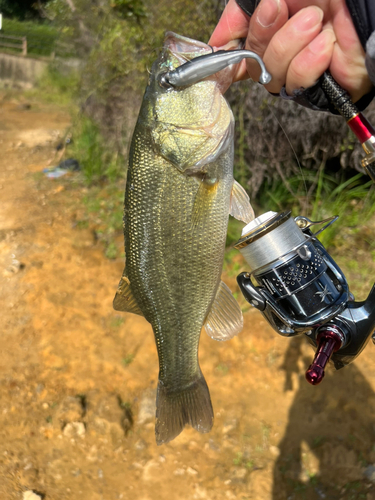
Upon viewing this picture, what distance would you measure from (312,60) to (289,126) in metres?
2.66

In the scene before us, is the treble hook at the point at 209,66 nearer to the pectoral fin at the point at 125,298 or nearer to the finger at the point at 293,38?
the finger at the point at 293,38

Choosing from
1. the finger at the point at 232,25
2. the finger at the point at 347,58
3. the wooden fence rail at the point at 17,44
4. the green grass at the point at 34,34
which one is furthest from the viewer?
the green grass at the point at 34,34

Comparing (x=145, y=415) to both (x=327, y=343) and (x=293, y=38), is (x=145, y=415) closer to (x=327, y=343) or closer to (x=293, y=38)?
(x=327, y=343)

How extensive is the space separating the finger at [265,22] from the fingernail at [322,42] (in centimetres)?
16

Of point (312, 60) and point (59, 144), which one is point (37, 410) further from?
point (59, 144)

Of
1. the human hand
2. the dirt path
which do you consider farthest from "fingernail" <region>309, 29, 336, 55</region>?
the dirt path

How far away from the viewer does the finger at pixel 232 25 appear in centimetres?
168

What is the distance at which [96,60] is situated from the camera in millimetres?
5684

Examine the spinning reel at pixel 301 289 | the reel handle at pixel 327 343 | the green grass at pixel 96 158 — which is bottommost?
the green grass at pixel 96 158

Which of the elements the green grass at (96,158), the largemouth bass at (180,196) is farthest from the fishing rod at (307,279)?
the green grass at (96,158)

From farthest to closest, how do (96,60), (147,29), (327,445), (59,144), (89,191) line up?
(59,144) → (89,191) → (96,60) → (147,29) → (327,445)

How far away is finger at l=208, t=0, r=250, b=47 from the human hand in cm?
21

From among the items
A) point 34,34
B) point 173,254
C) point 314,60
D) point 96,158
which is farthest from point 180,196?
point 34,34

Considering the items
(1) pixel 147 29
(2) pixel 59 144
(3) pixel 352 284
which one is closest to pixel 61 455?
(3) pixel 352 284
